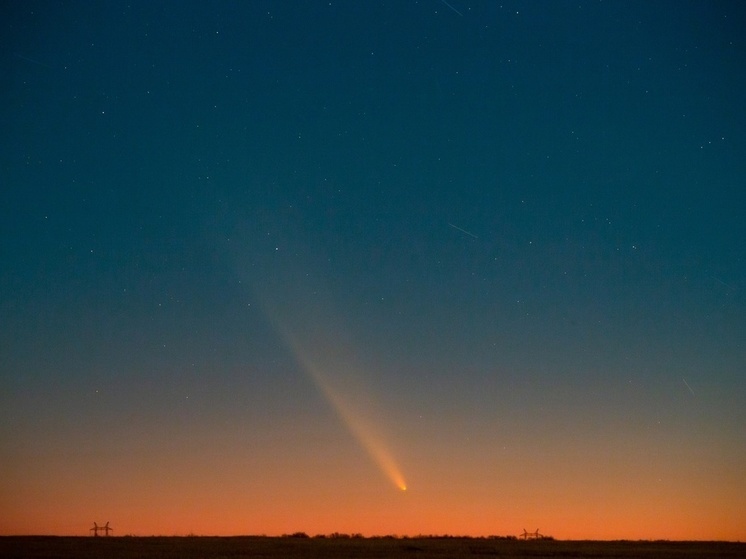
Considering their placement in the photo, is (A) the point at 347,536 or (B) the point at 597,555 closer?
(B) the point at 597,555

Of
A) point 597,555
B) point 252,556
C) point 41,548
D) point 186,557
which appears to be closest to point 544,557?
point 597,555

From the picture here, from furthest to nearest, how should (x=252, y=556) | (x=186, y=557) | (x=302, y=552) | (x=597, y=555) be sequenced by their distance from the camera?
(x=597, y=555)
(x=302, y=552)
(x=252, y=556)
(x=186, y=557)

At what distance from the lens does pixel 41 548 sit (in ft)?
149

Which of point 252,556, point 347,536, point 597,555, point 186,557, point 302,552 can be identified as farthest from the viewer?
point 347,536

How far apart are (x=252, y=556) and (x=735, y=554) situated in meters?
32.6

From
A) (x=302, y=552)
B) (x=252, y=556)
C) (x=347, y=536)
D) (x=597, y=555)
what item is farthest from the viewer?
(x=347, y=536)

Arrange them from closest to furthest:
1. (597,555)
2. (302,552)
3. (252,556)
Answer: (252,556) → (302,552) → (597,555)

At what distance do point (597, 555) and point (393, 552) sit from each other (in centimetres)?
1390

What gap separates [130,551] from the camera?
146 ft

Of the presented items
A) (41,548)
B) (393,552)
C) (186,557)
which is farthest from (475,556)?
(41,548)

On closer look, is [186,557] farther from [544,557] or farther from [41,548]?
[544,557]

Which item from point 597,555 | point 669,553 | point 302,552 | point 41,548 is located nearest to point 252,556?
point 302,552

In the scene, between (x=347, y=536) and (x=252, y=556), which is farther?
(x=347, y=536)

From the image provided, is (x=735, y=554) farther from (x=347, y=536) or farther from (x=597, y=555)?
(x=347, y=536)
